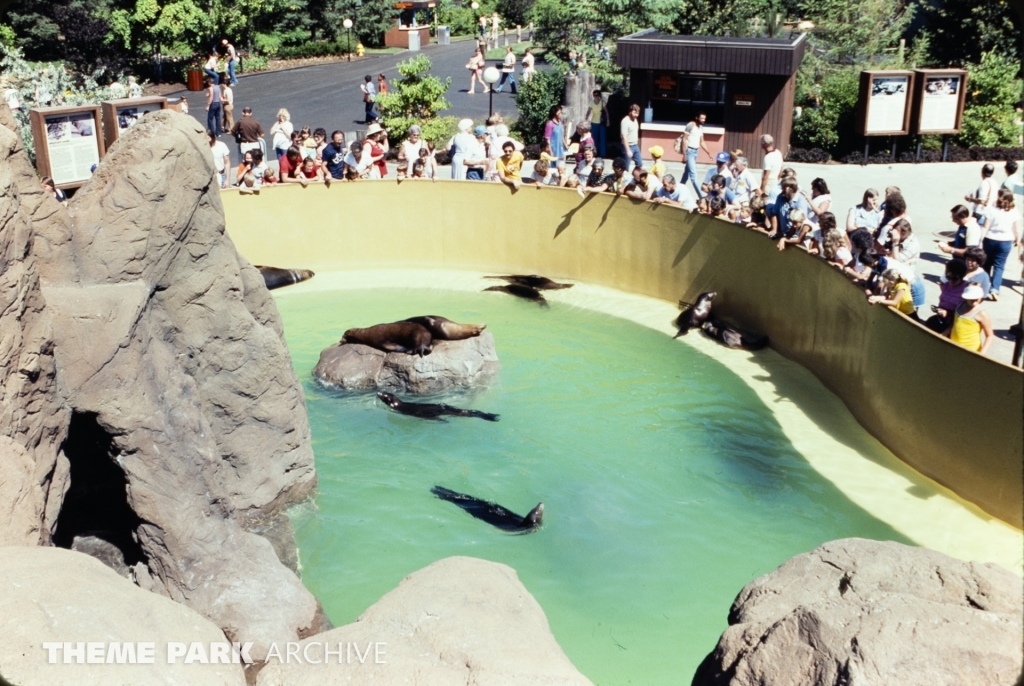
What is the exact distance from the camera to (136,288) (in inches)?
362

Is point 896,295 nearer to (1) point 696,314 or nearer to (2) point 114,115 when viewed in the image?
(1) point 696,314

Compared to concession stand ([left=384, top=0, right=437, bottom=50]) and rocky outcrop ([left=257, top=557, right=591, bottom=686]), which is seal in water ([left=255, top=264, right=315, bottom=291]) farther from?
concession stand ([left=384, top=0, right=437, bottom=50])

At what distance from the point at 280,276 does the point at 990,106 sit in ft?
55.7

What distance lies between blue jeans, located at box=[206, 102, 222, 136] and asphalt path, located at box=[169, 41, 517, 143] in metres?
0.52

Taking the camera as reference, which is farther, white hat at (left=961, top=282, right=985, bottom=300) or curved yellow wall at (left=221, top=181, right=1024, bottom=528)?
white hat at (left=961, top=282, right=985, bottom=300)

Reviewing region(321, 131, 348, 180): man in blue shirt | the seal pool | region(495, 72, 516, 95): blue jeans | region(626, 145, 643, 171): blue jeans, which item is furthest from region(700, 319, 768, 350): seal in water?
region(495, 72, 516, 95): blue jeans

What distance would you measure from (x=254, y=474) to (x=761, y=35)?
23.3m

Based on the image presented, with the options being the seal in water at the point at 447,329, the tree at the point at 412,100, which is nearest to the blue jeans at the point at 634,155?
the tree at the point at 412,100

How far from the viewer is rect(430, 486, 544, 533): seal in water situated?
11102mm

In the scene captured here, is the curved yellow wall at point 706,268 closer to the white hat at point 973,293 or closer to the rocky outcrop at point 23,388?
the white hat at point 973,293

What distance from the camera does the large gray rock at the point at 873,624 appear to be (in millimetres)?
5805

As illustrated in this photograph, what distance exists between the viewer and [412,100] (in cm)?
2519

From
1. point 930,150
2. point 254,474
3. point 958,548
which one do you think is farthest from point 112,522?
point 930,150

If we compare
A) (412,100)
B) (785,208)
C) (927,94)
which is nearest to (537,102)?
(412,100)
